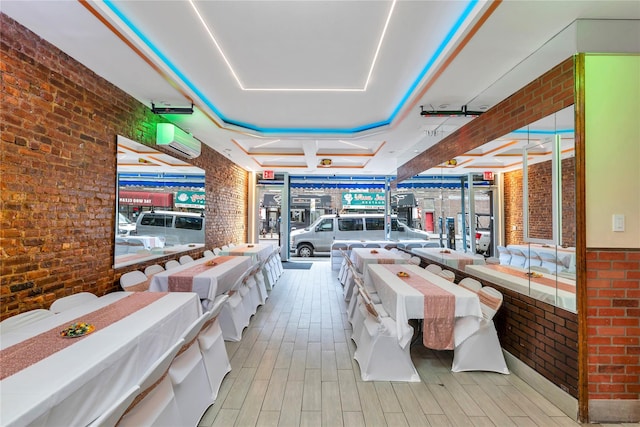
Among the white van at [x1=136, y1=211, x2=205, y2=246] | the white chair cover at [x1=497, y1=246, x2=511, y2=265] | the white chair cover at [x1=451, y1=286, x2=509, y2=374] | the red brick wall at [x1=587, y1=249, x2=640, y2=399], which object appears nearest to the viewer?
the red brick wall at [x1=587, y1=249, x2=640, y2=399]

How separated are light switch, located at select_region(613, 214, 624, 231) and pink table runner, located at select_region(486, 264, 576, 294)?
49 centimetres

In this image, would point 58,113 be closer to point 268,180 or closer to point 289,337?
point 289,337

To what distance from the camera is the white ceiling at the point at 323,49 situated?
6.55 feet

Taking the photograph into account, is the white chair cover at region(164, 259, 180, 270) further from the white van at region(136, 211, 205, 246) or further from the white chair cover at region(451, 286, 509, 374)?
the white chair cover at region(451, 286, 509, 374)

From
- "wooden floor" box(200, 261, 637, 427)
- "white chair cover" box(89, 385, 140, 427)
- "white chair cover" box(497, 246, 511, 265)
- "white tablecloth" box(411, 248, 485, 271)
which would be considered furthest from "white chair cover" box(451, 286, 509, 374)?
"white chair cover" box(89, 385, 140, 427)

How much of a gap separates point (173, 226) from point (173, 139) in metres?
1.39

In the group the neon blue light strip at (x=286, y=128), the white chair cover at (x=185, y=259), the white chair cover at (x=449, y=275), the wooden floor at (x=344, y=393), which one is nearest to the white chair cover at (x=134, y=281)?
the white chair cover at (x=185, y=259)

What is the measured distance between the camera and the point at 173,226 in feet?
14.7

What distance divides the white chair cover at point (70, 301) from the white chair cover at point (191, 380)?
1.11 metres

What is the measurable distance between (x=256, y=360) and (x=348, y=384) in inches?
37.7

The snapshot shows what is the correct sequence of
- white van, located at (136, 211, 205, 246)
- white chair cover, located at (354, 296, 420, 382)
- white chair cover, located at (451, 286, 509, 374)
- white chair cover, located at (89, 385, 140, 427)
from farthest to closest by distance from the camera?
white van, located at (136, 211, 205, 246)
white chair cover, located at (451, 286, 509, 374)
white chair cover, located at (354, 296, 420, 382)
white chair cover, located at (89, 385, 140, 427)

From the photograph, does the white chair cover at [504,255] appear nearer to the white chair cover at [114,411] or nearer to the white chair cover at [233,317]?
the white chair cover at [233,317]

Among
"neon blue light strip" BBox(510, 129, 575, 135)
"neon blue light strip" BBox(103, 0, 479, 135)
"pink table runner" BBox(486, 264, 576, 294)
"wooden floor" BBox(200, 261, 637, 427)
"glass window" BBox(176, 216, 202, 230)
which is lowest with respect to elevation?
"wooden floor" BBox(200, 261, 637, 427)

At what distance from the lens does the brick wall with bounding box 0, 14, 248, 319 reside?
6.59 feet
